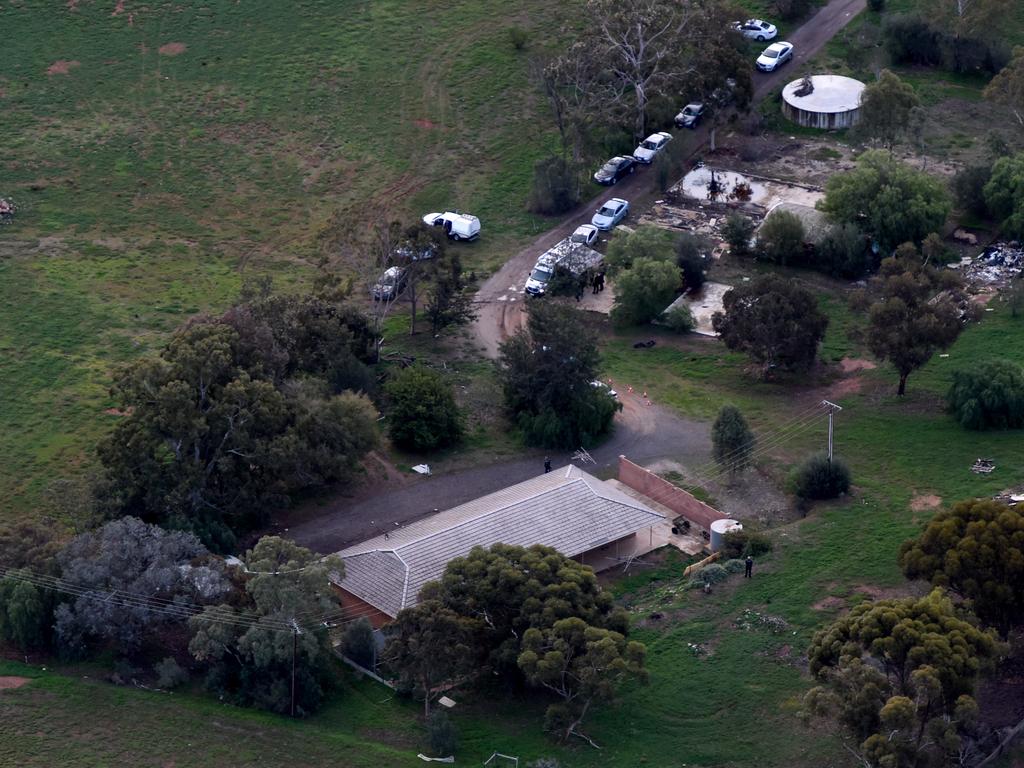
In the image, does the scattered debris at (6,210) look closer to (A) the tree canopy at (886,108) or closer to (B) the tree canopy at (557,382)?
(B) the tree canopy at (557,382)

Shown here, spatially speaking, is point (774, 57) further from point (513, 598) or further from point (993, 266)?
point (513, 598)

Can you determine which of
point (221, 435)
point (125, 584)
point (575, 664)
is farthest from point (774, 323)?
point (125, 584)

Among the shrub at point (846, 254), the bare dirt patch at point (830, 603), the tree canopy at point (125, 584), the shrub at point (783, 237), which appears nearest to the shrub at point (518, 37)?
the shrub at point (783, 237)

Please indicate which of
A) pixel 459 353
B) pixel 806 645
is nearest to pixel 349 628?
pixel 806 645

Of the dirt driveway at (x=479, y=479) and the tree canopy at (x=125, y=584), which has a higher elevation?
the tree canopy at (x=125, y=584)

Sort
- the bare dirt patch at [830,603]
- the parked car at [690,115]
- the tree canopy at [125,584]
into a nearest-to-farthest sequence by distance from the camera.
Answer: the tree canopy at [125,584]
the bare dirt patch at [830,603]
the parked car at [690,115]

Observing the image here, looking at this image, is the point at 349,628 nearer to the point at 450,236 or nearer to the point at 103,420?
the point at 103,420

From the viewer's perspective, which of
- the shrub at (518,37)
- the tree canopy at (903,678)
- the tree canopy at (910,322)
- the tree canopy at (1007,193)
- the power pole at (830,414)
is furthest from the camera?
the shrub at (518,37)
